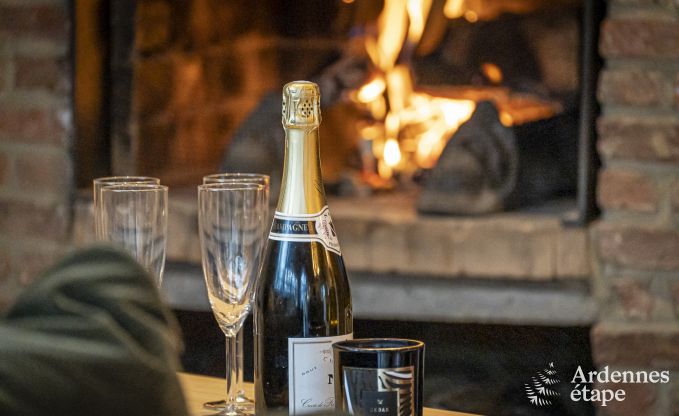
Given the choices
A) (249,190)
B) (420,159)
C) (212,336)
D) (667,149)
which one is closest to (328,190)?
(420,159)

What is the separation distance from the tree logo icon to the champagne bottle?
2.98ft

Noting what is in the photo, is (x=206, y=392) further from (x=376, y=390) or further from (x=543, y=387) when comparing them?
(x=543, y=387)

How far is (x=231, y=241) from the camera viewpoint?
0.85 m

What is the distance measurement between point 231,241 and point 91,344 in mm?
535

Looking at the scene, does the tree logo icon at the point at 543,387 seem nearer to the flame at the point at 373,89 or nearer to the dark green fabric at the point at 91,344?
the flame at the point at 373,89

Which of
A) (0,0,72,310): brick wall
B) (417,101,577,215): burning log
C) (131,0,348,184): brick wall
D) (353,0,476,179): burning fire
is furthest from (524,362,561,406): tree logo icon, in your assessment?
(0,0,72,310): brick wall

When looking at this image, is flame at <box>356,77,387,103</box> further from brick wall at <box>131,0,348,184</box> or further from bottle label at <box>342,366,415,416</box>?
bottle label at <box>342,366,415,416</box>

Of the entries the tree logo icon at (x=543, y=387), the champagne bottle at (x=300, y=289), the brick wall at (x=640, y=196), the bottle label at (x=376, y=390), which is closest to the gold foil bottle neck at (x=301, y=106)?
the champagne bottle at (x=300, y=289)

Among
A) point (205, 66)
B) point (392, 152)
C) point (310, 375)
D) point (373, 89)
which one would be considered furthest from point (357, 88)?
point (310, 375)

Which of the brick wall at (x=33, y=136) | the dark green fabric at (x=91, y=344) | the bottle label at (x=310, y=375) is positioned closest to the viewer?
the dark green fabric at (x=91, y=344)

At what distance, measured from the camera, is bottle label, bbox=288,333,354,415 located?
2.59ft

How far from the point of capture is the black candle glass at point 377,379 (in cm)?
69

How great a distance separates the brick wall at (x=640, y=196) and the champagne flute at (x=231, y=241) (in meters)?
0.90

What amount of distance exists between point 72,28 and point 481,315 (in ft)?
2.86
